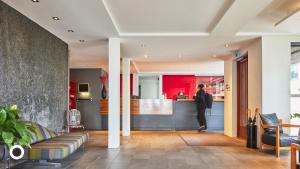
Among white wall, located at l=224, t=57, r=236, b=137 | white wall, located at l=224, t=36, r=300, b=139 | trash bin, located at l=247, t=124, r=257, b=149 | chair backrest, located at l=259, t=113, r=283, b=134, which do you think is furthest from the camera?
white wall, located at l=224, t=57, r=236, b=137

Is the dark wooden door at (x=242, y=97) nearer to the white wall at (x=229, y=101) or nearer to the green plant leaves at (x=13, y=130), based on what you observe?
the white wall at (x=229, y=101)

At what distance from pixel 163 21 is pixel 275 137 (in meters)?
3.26

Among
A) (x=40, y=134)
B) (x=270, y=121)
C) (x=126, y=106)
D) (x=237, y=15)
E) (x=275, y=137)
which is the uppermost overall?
(x=237, y=15)

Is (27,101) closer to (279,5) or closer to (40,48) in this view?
(40,48)

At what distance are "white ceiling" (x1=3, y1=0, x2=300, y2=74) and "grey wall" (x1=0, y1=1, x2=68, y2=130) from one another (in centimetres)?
26

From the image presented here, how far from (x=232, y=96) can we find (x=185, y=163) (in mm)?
5016

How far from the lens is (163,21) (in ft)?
20.5

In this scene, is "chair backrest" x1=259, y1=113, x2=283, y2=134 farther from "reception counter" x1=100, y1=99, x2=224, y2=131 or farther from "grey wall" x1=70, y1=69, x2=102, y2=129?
"grey wall" x1=70, y1=69, x2=102, y2=129

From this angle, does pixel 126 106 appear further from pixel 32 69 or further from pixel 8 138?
pixel 8 138

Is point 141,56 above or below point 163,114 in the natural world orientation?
above

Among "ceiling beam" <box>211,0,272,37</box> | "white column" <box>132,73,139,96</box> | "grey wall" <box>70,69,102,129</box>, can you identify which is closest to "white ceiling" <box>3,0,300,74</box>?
"ceiling beam" <box>211,0,272,37</box>

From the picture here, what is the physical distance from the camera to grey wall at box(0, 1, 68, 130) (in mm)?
4957

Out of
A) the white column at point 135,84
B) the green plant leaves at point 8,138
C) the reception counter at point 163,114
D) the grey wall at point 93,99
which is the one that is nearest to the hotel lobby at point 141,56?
the green plant leaves at point 8,138

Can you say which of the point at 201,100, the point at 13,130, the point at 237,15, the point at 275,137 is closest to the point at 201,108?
the point at 201,100
